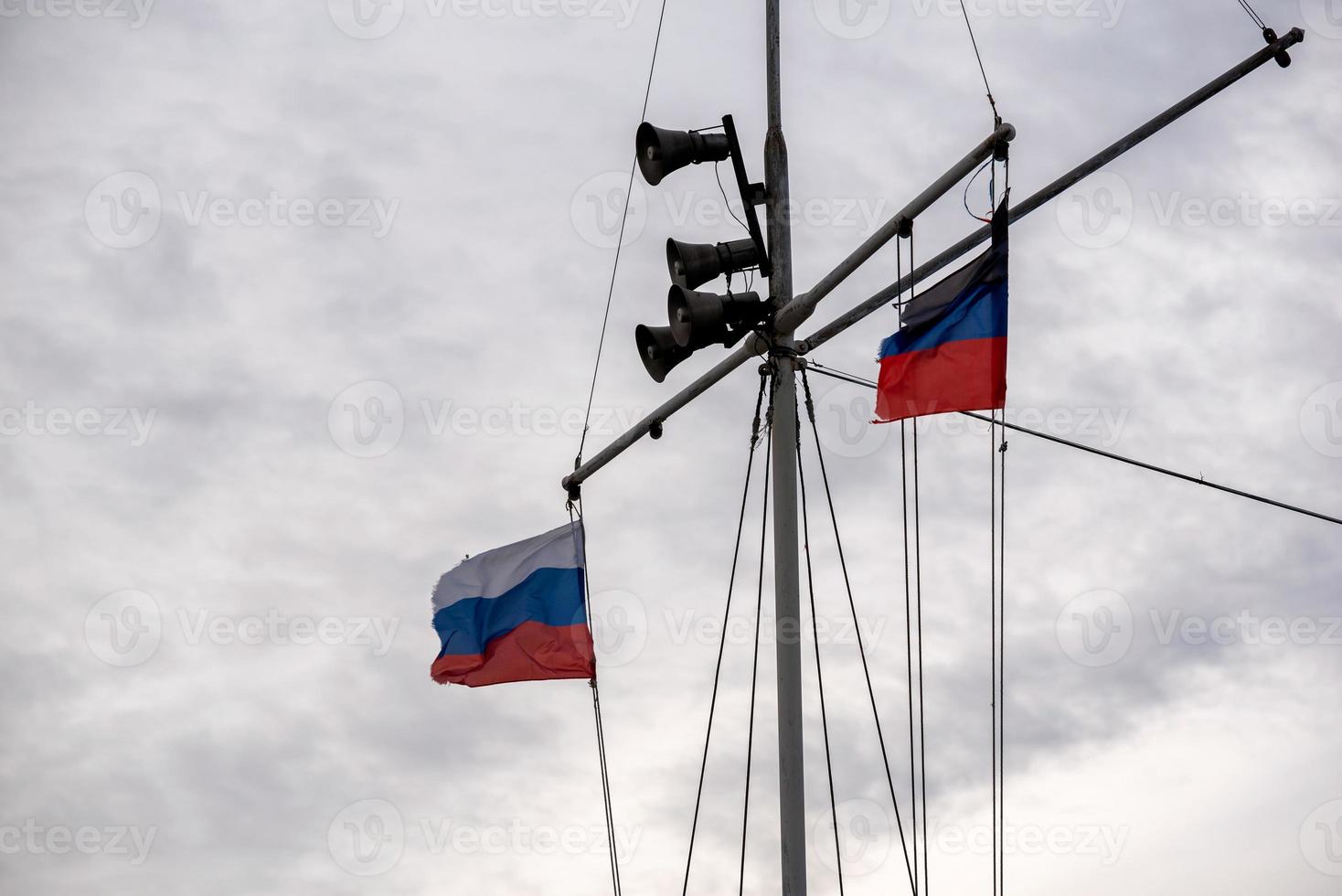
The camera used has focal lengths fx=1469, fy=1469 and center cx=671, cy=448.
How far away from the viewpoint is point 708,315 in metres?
12.4

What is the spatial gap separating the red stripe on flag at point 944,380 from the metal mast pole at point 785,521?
915 mm

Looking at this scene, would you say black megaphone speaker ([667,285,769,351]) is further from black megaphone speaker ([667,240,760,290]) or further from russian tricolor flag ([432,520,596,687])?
russian tricolor flag ([432,520,596,687])

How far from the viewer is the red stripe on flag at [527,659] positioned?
15.9m

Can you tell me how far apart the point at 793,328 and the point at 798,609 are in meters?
2.45

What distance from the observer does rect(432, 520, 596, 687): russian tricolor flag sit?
16.0 metres

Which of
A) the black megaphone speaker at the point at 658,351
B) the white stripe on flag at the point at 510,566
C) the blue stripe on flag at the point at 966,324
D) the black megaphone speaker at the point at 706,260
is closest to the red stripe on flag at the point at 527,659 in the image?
the white stripe on flag at the point at 510,566

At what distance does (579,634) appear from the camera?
1596cm

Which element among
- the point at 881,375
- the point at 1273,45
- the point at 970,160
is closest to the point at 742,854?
the point at 881,375

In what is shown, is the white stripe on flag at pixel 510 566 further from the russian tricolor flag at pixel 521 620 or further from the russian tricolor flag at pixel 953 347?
the russian tricolor flag at pixel 953 347

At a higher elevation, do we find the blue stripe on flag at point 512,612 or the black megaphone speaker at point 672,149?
the black megaphone speaker at point 672,149

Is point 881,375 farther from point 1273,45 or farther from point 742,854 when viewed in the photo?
point 742,854

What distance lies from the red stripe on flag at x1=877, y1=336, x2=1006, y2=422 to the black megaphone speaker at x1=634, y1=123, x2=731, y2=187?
8.23 feet

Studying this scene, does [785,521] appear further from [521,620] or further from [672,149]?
[521,620]

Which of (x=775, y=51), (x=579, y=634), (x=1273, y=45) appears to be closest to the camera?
(x=1273, y=45)
